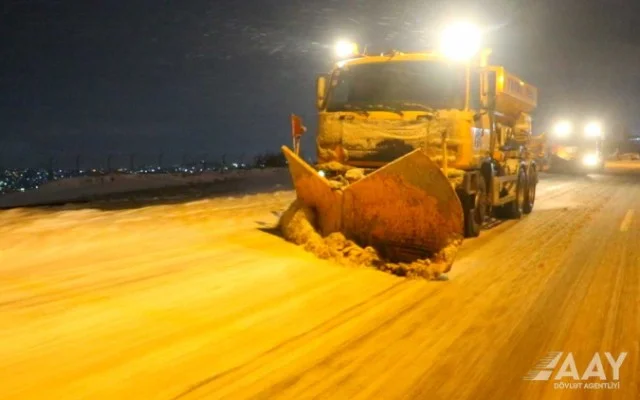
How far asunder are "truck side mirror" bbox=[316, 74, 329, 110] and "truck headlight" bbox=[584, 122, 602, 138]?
33548mm

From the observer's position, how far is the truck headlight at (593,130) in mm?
42500

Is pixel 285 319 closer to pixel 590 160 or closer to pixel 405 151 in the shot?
pixel 405 151

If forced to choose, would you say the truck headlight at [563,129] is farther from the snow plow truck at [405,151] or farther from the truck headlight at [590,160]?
the snow plow truck at [405,151]

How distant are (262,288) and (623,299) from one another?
4.05m

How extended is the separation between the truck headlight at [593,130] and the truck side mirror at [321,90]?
33.5 metres

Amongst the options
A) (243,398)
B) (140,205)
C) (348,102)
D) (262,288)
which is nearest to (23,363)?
(243,398)

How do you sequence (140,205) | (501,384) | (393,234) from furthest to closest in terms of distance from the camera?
1. (140,205)
2. (393,234)
3. (501,384)

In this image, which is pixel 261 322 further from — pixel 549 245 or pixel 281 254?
pixel 549 245

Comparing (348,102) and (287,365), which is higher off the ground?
(348,102)

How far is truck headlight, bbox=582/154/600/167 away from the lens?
42.1m

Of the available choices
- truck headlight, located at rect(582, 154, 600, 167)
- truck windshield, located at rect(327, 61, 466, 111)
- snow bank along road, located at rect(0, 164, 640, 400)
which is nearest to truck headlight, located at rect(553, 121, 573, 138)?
truck headlight, located at rect(582, 154, 600, 167)

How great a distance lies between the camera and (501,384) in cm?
526
